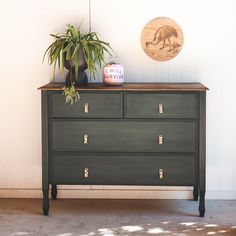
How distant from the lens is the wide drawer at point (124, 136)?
11.6 feet

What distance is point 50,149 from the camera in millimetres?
3605

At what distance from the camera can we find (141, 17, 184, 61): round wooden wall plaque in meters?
3.91

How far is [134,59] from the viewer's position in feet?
13.0

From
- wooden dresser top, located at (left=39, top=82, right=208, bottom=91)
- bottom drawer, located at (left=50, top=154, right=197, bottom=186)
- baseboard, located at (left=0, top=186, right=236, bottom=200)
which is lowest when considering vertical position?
baseboard, located at (left=0, top=186, right=236, bottom=200)

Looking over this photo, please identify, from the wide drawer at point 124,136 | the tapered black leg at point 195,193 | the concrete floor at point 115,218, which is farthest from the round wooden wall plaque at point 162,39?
the concrete floor at point 115,218

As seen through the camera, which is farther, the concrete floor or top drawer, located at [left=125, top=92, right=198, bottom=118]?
top drawer, located at [left=125, top=92, right=198, bottom=118]

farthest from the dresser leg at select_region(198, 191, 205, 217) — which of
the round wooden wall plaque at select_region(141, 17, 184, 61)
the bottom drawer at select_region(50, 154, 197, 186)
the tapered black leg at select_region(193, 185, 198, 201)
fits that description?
the round wooden wall plaque at select_region(141, 17, 184, 61)

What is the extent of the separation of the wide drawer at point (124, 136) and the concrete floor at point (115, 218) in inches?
19.3

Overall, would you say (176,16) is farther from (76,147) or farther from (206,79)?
(76,147)

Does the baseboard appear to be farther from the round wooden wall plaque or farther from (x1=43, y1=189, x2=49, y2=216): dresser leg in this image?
the round wooden wall plaque

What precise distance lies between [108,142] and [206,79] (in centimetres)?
96

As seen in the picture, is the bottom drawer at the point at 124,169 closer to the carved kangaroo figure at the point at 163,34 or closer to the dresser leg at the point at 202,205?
the dresser leg at the point at 202,205

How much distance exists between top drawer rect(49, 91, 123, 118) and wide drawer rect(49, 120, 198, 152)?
0.18 ft

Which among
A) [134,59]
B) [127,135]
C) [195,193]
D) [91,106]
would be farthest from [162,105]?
[195,193]
